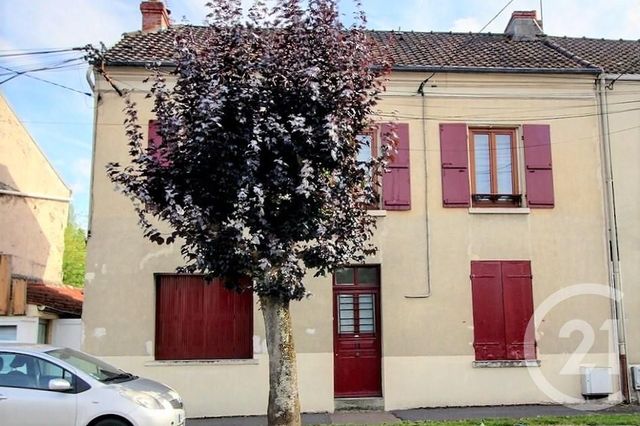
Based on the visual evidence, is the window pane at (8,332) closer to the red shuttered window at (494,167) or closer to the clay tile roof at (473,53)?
the clay tile roof at (473,53)

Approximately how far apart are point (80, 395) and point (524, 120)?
9279mm

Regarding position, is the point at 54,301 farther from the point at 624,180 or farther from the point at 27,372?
the point at 624,180

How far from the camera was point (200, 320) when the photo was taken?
38.1 ft

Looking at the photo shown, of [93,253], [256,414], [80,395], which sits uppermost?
[93,253]

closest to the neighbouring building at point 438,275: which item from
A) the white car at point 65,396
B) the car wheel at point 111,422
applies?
the white car at point 65,396

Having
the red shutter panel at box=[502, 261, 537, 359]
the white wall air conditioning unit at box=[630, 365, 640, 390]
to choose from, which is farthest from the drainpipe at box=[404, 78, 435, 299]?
the white wall air conditioning unit at box=[630, 365, 640, 390]

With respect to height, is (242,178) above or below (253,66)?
below

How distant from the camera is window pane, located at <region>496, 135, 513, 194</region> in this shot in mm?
12539

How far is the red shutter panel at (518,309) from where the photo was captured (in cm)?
1188

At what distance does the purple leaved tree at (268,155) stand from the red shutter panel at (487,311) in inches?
177

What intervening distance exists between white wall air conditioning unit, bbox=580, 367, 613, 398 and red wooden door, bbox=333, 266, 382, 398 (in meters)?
3.74

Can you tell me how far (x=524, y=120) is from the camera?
12.6 meters

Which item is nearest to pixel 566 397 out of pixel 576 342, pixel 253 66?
pixel 576 342

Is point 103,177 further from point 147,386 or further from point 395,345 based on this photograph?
point 395,345
